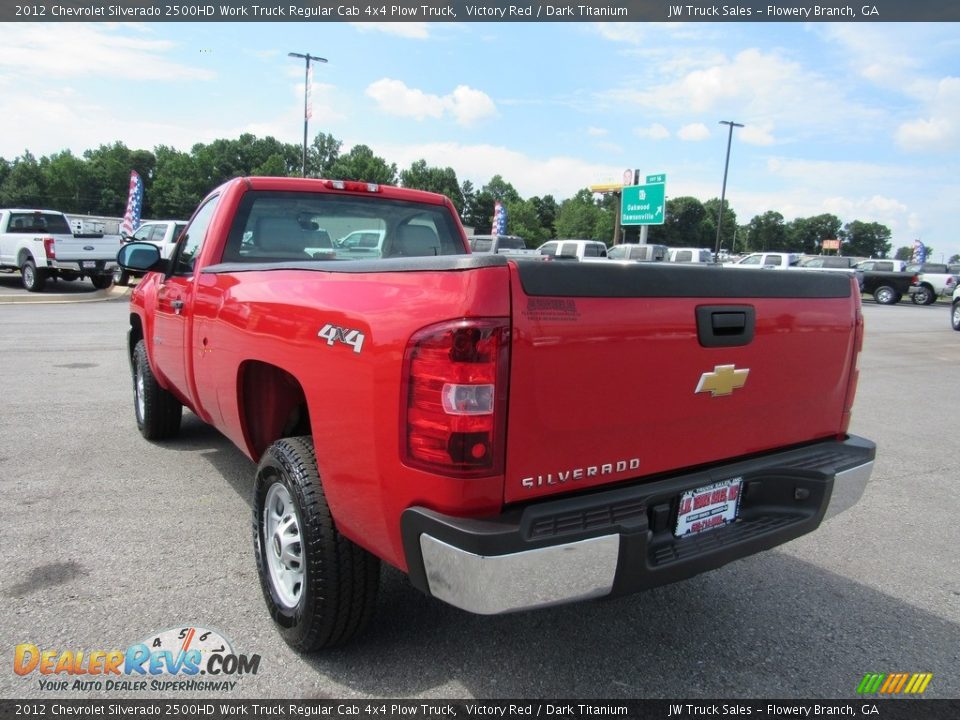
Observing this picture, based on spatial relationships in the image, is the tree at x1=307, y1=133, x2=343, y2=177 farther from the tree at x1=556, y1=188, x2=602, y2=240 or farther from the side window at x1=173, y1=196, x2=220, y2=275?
the side window at x1=173, y1=196, x2=220, y2=275

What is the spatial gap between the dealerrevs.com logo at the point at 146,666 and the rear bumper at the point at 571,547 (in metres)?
1.05

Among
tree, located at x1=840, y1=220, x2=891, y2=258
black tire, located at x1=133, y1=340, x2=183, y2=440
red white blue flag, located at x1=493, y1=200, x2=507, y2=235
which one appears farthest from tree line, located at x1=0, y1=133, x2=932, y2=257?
black tire, located at x1=133, y1=340, x2=183, y2=440

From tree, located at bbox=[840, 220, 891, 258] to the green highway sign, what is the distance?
4863 inches

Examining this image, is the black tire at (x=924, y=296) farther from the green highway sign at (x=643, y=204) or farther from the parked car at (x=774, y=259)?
the green highway sign at (x=643, y=204)

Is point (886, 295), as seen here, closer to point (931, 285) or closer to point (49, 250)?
point (931, 285)

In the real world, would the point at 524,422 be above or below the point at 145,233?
below

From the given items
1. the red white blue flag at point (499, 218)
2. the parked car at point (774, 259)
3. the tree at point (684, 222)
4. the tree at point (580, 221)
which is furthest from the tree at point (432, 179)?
the parked car at point (774, 259)

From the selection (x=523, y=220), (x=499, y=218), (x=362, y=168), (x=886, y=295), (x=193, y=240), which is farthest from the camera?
(x=523, y=220)

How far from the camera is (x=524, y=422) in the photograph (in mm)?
1898

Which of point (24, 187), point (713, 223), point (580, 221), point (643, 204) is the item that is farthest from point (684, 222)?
point (24, 187)

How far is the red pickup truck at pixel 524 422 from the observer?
1846mm

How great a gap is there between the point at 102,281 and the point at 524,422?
65.2ft

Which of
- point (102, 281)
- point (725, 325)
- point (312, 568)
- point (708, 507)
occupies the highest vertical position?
point (725, 325)

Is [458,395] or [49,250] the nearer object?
[458,395]
